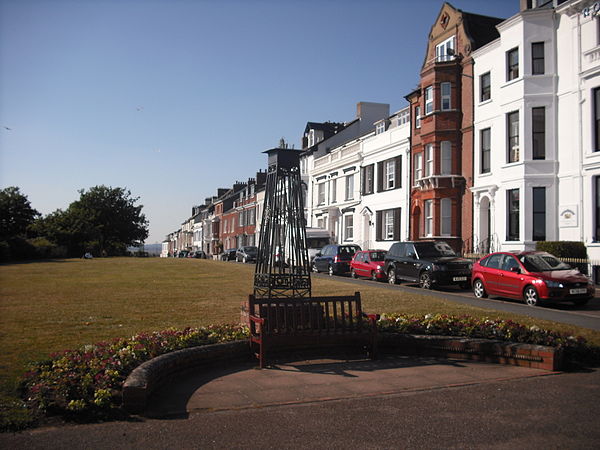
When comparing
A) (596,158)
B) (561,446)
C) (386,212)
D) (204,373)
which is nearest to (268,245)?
(204,373)

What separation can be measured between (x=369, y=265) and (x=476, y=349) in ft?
57.4

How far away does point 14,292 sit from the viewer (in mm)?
16875

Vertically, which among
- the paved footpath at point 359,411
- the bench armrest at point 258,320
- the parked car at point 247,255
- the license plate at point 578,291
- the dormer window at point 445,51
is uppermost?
the dormer window at point 445,51

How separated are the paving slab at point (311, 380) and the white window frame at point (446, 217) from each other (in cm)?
2246

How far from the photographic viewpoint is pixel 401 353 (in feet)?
28.0

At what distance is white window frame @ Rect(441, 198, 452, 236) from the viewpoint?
97.9ft

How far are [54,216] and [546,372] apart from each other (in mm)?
68268

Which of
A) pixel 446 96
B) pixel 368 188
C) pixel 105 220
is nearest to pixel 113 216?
pixel 105 220

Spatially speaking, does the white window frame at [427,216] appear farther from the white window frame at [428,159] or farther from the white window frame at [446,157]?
the white window frame at [446,157]

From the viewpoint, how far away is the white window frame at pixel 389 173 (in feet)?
119

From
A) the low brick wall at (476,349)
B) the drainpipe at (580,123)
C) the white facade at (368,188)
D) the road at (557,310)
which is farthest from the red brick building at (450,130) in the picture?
the low brick wall at (476,349)

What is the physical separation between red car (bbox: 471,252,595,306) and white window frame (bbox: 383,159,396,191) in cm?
1898

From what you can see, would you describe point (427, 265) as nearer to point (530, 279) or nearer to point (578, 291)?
point (530, 279)

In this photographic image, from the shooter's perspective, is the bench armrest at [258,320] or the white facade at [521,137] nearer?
the bench armrest at [258,320]
